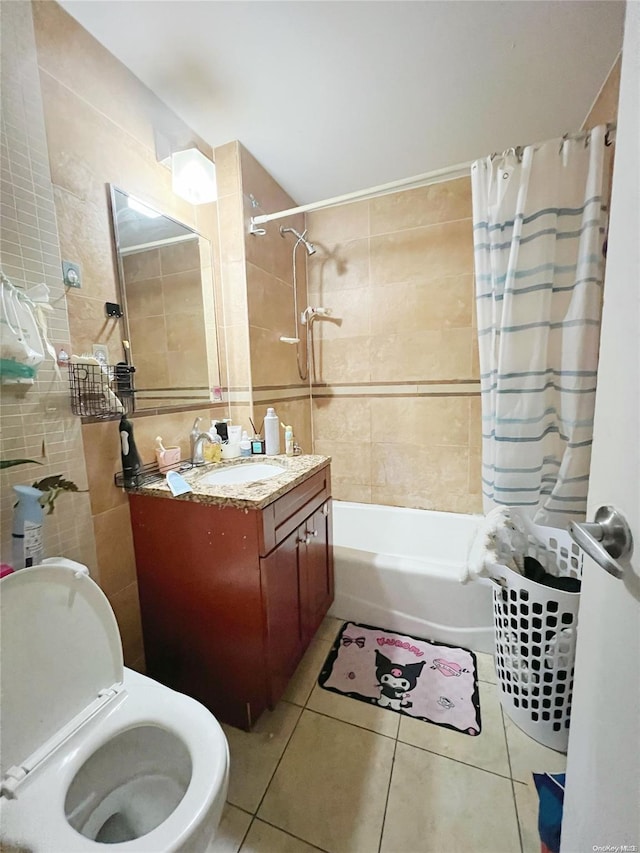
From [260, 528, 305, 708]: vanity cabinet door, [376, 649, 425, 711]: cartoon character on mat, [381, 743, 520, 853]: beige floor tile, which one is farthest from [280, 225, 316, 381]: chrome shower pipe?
[381, 743, 520, 853]: beige floor tile

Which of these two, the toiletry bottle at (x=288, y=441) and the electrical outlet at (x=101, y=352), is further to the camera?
the toiletry bottle at (x=288, y=441)

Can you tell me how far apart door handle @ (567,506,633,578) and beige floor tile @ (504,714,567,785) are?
1.10 meters

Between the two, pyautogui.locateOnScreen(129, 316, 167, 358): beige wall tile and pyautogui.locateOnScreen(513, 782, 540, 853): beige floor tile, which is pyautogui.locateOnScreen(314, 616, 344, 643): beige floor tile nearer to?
pyautogui.locateOnScreen(513, 782, 540, 853): beige floor tile

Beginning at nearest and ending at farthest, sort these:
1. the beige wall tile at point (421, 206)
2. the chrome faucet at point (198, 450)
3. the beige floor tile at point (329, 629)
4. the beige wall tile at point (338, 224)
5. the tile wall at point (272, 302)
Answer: the chrome faucet at point (198, 450)
the beige floor tile at point (329, 629)
the tile wall at point (272, 302)
the beige wall tile at point (421, 206)
the beige wall tile at point (338, 224)

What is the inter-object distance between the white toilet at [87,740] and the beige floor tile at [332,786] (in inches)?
14.6

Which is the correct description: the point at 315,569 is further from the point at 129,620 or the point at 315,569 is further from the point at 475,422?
the point at 475,422

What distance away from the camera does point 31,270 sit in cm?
90

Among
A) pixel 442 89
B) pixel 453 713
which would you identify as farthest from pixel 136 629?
pixel 442 89

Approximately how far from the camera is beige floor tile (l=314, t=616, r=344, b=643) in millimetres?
1576

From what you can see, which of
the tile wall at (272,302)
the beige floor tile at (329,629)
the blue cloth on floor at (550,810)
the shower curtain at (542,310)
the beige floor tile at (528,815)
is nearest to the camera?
the blue cloth on floor at (550,810)

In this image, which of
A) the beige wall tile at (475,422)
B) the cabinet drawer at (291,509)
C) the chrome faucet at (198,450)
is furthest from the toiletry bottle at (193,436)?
the beige wall tile at (475,422)

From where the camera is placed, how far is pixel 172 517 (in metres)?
1.12

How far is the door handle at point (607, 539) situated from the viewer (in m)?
0.40

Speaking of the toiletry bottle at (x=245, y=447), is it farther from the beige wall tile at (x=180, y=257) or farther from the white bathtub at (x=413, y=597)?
the beige wall tile at (x=180, y=257)
